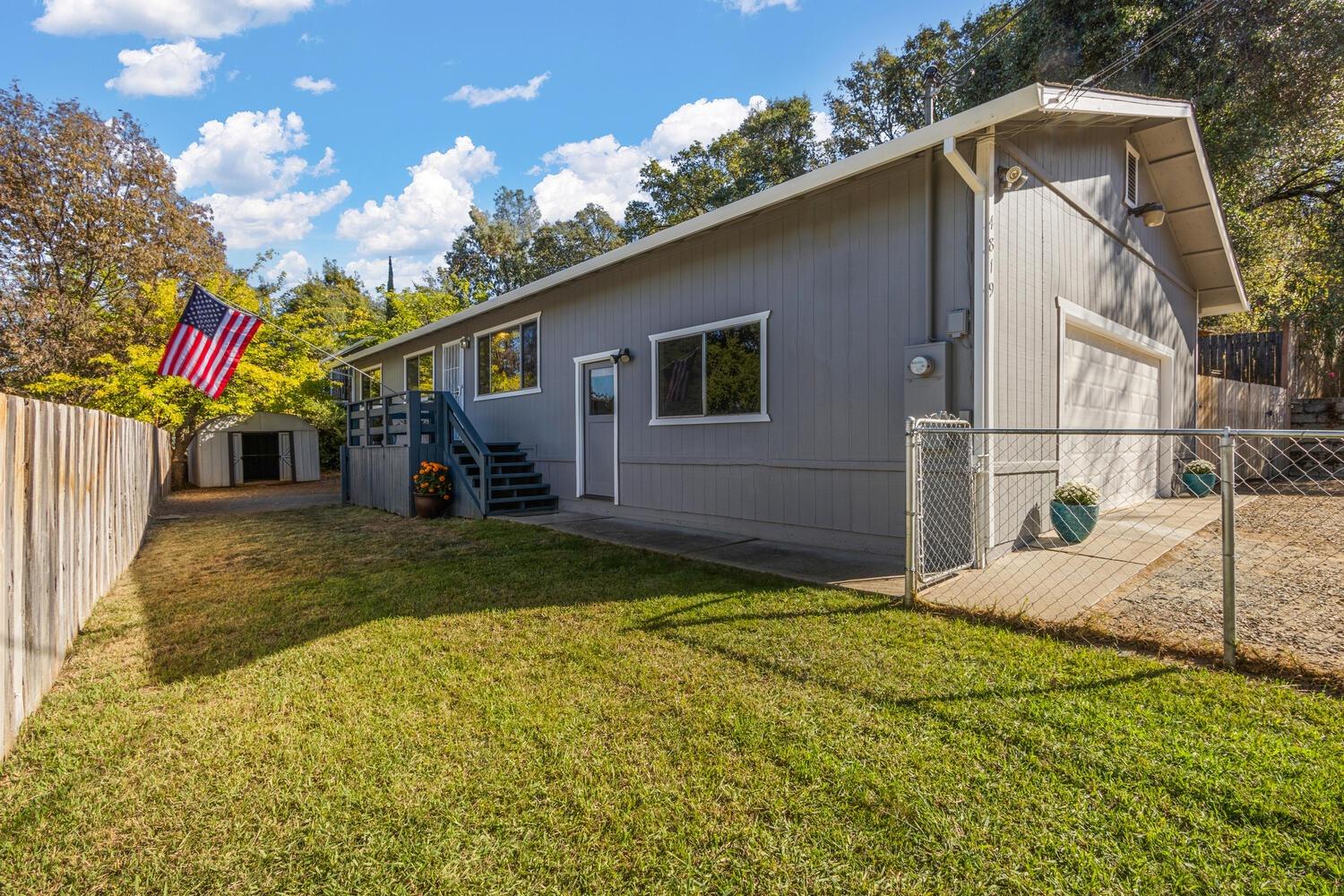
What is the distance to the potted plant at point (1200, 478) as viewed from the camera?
8117mm

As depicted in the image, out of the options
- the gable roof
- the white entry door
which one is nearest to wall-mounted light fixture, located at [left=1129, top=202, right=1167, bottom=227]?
the gable roof

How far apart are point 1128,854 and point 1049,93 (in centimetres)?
451

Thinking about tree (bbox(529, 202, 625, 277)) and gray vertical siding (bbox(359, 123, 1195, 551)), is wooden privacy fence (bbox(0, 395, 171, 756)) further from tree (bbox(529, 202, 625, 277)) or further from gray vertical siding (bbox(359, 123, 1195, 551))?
tree (bbox(529, 202, 625, 277))

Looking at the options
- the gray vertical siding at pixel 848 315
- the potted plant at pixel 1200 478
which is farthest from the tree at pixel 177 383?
the potted plant at pixel 1200 478

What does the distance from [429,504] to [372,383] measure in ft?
31.0

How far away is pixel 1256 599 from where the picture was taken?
365cm

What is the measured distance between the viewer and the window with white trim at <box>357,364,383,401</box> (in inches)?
612

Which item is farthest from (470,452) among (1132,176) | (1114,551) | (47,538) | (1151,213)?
(1132,176)

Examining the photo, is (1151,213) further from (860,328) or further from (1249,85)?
(1249,85)

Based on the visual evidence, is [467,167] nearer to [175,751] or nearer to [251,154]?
[251,154]

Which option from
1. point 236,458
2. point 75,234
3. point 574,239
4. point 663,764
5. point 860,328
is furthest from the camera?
point 574,239

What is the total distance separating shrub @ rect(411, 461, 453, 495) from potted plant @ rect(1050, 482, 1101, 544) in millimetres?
7222

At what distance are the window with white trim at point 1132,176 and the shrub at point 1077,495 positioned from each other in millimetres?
4194

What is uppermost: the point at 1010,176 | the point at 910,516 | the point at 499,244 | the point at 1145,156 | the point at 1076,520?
the point at 499,244
